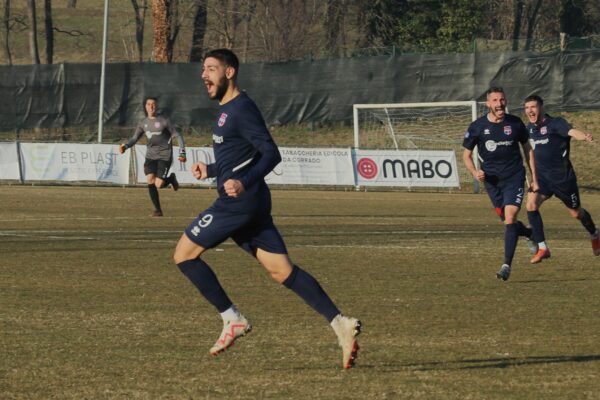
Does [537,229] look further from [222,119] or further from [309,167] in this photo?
[309,167]

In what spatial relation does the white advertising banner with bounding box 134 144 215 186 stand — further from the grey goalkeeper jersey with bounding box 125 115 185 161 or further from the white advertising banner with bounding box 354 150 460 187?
the grey goalkeeper jersey with bounding box 125 115 185 161

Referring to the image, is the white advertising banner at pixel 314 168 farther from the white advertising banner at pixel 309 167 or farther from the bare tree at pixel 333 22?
the bare tree at pixel 333 22

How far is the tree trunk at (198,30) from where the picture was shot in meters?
55.1

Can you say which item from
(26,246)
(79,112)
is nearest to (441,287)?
(26,246)

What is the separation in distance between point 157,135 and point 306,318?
13.0 m

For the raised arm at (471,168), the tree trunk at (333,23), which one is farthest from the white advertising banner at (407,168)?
the tree trunk at (333,23)

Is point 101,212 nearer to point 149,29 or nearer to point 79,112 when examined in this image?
point 79,112

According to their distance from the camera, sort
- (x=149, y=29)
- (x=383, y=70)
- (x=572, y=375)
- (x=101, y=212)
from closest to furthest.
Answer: (x=572, y=375), (x=101, y=212), (x=383, y=70), (x=149, y=29)

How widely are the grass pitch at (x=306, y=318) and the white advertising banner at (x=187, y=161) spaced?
13.0 metres

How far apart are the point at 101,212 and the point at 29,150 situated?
12.0 meters

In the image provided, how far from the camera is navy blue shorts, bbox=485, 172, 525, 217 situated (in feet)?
46.9

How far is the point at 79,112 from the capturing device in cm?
4312

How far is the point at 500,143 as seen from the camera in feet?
47.2

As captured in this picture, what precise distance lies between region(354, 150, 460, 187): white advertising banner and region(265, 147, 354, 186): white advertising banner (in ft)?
1.36
